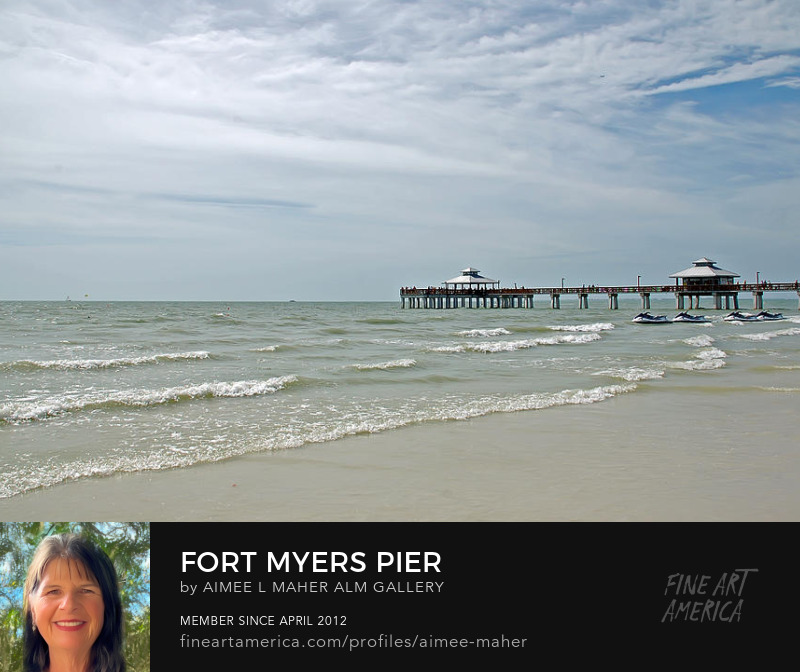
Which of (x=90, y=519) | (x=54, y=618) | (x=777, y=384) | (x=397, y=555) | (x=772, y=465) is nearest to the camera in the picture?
(x=54, y=618)

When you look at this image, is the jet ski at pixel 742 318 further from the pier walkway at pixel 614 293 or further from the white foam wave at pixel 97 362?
the white foam wave at pixel 97 362

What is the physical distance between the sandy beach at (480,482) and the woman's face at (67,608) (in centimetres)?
237

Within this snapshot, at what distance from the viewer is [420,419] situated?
970cm

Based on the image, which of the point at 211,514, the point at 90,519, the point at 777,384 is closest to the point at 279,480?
the point at 211,514

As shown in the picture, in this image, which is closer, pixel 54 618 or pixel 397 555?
pixel 54 618

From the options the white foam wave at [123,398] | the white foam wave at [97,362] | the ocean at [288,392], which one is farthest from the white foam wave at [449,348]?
the white foam wave at [123,398]

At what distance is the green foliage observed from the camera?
8.99 feet

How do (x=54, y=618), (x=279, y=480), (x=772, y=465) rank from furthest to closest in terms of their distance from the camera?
(x=772, y=465), (x=279, y=480), (x=54, y=618)

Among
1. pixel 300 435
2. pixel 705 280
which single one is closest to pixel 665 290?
pixel 705 280

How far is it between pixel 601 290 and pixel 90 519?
7455cm

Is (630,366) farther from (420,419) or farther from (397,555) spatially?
(397,555)

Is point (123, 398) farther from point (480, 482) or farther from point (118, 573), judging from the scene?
point (118, 573)

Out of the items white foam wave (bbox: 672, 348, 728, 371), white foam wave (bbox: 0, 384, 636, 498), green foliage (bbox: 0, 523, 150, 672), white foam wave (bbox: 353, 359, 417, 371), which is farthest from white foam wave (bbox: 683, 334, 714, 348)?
green foliage (bbox: 0, 523, 150, 672)

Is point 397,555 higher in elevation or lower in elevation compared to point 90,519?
higher
